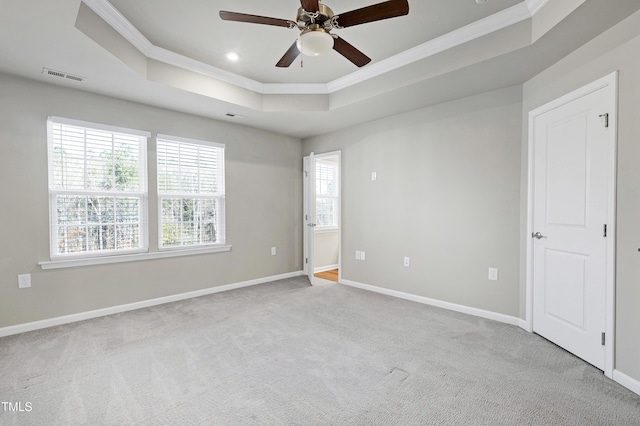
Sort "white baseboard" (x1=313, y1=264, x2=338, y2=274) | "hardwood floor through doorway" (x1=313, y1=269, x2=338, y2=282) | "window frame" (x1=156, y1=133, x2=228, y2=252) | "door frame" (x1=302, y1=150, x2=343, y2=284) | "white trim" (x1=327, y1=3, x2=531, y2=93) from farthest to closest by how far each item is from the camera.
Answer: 1. "white baseboard" (x1=313, y1=264, x2=338, y2=274)
2. "hardwood floor through doorway" (x1=313, y1=269, x2=338, y2=282)
3. "door frame" (x1=302, y1=150, x2=343, y2=284)
4. "window frame" (x1=156, y1=133, x2=228, y2=252)
5. "white trim" (x1=327, y1=3, x2=531, y2=93)

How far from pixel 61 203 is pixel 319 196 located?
3.95 meters

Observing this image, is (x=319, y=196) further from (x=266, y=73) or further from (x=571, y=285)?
(x=571, y=285)

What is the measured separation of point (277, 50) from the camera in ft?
10.3

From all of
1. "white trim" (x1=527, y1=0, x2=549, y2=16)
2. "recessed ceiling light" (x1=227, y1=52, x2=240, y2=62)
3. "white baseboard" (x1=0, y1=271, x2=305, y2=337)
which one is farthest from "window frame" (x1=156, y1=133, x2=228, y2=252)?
"white trim" (x1=527, y1=0, x2=549, y2=16)

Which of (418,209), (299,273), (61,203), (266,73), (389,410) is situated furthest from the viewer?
(299,273)

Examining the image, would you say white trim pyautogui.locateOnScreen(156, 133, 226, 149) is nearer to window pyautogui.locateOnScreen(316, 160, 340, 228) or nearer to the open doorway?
the open doorway

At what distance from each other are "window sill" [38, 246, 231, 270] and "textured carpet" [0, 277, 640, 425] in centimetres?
63

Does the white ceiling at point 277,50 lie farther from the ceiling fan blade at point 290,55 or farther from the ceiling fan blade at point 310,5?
the ceiling fan blade at point 310,5

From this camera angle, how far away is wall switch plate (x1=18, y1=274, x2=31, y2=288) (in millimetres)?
3033

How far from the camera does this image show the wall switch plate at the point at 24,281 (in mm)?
3033

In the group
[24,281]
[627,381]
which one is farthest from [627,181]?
[24,281]

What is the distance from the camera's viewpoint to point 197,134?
4.30 m

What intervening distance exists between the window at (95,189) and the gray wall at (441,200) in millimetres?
2923

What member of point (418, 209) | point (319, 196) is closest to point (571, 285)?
→ point (418, 209)
